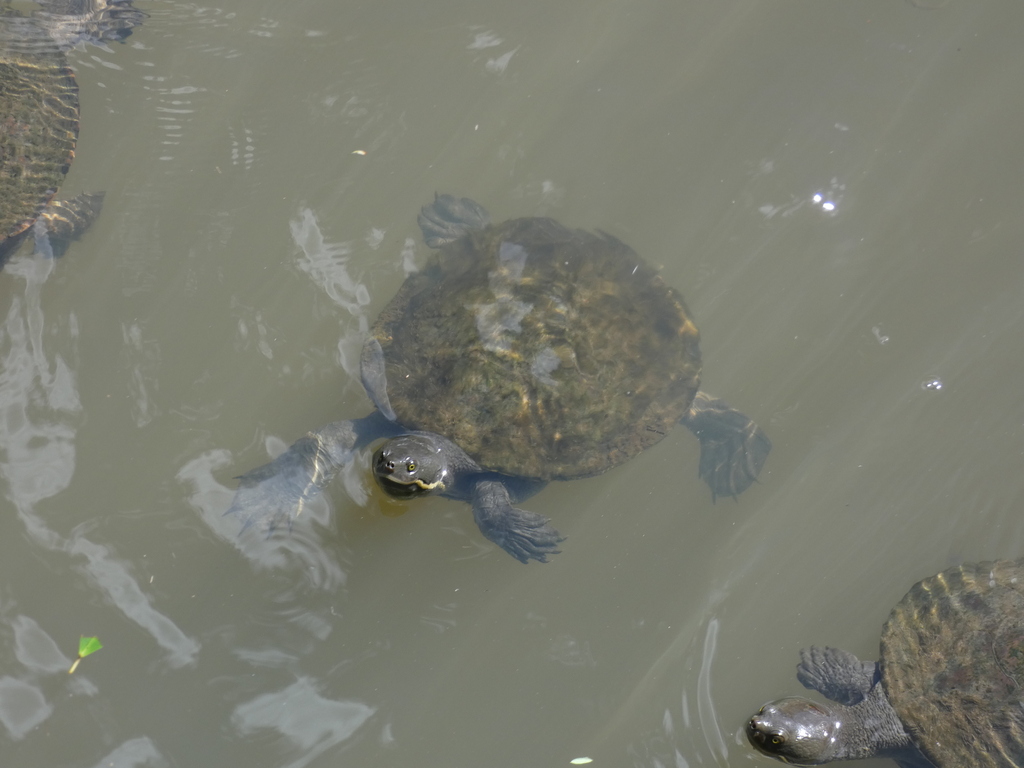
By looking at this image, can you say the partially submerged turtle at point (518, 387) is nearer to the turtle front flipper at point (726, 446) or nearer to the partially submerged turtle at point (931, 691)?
the turtle front flipper at point (726, 446)

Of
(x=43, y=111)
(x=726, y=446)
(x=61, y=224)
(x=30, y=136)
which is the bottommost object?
(x=61, y=224)

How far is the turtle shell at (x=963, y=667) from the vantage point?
11.0ft

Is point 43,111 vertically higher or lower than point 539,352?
lower

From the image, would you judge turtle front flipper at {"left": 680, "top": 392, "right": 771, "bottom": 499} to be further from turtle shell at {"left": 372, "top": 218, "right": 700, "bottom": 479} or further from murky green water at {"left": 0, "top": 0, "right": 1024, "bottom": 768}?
turtle shell at {"left": 372, "top": 218, "right": 700, "bottom": 479}

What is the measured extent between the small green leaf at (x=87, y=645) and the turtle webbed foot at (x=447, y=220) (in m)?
3.02

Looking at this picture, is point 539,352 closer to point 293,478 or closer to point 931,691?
point 293,478

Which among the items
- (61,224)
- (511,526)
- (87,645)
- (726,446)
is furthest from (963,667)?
(61,224)

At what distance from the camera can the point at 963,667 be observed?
138 inches

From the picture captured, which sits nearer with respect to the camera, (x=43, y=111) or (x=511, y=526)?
(x=511, y=526)

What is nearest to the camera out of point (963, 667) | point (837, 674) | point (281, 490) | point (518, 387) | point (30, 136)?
point (963, 667)

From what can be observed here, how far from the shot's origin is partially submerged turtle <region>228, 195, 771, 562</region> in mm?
3826

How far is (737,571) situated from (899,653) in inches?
37.5

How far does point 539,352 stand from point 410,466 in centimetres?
89

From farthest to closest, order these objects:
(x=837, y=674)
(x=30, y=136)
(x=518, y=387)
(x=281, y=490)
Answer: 1. (x=30, y=136)
2. (x=281, y=490)
3. (x=837, y=674)
4. (x=518, y=387)
